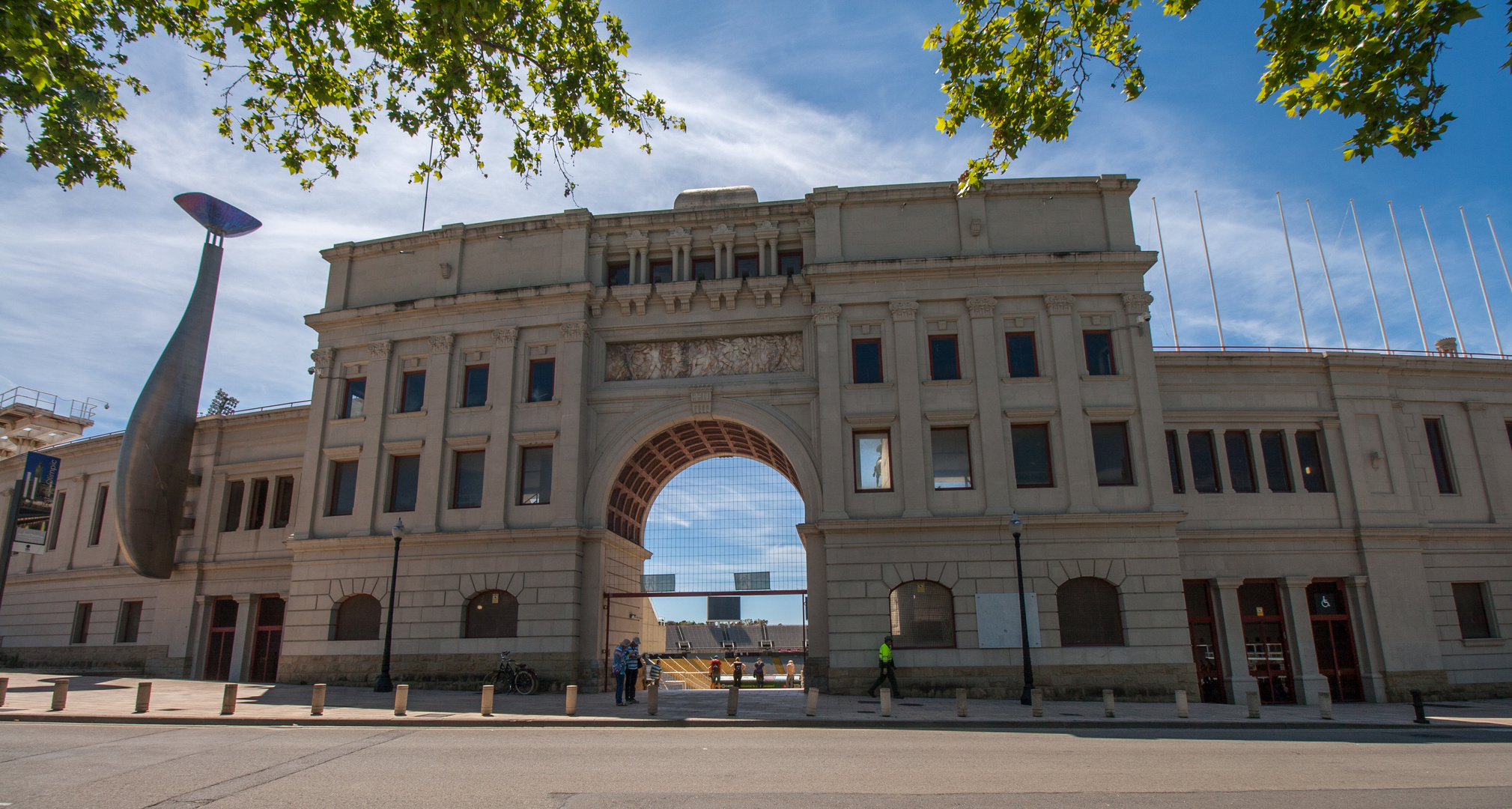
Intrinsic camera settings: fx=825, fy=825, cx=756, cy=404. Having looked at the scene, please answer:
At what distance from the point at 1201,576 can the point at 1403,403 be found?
34.4 feet

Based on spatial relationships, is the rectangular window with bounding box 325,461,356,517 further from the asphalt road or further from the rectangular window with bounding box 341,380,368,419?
the asphalt road

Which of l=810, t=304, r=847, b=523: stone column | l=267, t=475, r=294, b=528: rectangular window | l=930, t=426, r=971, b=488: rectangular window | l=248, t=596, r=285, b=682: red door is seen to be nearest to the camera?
l=810, t=304, r=847, b=523: stone column

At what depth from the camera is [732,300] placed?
28.9m

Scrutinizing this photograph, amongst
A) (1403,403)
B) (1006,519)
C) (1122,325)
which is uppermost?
(1122,325)

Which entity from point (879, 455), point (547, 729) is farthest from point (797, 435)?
point (547, 729)

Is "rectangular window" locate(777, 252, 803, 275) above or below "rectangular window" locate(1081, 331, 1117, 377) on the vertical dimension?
above

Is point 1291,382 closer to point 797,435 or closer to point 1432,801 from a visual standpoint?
point 797,435

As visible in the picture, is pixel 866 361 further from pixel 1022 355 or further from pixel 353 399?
pixel 353 399

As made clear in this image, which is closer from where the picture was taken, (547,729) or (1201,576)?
(547,729)

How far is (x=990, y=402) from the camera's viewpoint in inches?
1058

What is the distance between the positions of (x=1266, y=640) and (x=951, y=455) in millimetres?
12100

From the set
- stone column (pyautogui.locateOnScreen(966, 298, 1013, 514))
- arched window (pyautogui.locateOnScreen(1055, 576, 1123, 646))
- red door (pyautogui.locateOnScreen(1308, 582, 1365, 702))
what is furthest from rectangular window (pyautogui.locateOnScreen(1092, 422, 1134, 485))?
red door (pyautogui.locateOnScreen(1308, 582, 1365, 702))

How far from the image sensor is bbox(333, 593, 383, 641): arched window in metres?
28.5

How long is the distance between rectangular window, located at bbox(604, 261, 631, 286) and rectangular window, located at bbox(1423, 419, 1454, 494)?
29.2m
